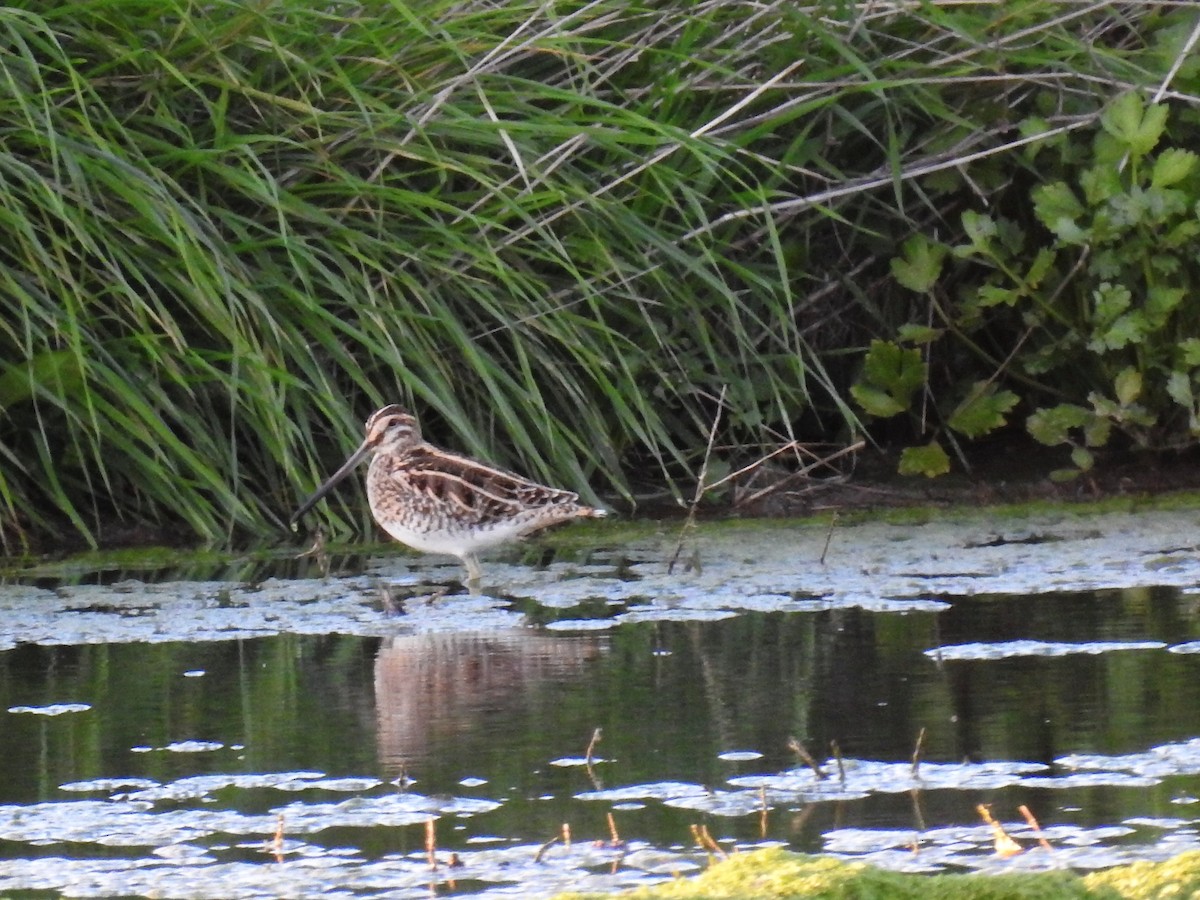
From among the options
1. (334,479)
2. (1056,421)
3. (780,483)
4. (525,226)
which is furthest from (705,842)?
(1056,421)

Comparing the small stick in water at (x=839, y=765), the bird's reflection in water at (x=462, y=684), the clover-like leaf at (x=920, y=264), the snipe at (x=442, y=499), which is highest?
the clover-like leaf at (x=920, y=264)

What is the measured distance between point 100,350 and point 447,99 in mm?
1287

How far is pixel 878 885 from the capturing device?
2484 millimetres

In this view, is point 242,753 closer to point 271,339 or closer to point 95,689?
point 95,689

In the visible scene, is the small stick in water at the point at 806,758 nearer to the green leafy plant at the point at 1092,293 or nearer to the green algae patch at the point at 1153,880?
the green algae patch at the point at 1153,880

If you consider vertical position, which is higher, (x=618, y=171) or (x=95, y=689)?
(x=618, y=171)

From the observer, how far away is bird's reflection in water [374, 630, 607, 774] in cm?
402

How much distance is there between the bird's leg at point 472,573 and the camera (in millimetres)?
5824

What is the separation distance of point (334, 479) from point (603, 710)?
214cm

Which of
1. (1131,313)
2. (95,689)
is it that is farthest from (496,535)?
(1131,313)

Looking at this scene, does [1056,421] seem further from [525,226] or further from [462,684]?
[462,684]

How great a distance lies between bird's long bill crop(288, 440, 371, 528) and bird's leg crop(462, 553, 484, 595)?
40cm

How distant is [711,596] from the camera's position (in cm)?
545

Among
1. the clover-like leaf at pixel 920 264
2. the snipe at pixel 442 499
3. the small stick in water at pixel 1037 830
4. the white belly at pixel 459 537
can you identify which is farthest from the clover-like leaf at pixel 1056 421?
the small stick in water at pixel 1037 830
